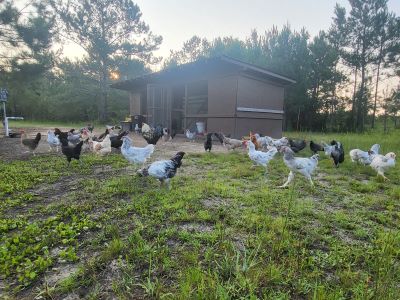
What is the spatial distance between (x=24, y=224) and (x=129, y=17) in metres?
29.6

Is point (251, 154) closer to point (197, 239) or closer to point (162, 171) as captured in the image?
point (162, 171)

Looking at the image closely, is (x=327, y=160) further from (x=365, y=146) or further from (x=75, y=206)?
(x=75, y=206)

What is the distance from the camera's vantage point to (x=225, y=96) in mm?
12422

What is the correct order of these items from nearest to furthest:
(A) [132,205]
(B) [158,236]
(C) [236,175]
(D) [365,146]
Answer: (B) [158,236] < (A) [132,205] < (C) [236,175] < (D) [365,146]

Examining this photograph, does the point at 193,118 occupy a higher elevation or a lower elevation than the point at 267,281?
higher

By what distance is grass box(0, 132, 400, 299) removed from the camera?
1.98 m

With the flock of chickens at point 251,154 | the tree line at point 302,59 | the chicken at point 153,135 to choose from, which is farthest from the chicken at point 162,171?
the tree line at point 302,59

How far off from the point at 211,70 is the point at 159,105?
15.8ft

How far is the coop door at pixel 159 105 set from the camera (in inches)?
631

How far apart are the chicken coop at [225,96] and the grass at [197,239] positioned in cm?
751

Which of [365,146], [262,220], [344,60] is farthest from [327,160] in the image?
[344,60]

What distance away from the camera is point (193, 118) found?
1527cm

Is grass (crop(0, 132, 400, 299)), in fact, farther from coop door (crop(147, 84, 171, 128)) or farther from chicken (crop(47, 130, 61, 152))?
coop door (crop(147, 84, 171, 128))

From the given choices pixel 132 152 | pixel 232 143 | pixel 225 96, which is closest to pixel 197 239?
pixel 132 152
